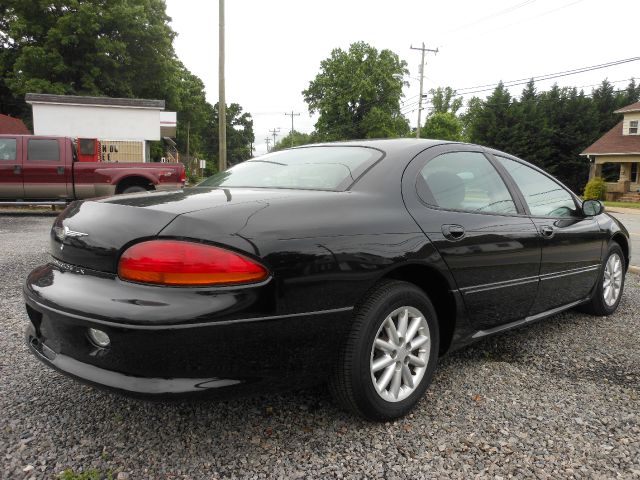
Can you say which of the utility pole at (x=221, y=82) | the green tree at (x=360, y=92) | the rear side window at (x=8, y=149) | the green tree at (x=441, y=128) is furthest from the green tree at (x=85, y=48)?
the green tree at (x=441, y=128)

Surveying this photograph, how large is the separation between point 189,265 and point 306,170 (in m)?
1.14

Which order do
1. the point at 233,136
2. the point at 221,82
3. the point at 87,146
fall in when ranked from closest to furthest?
the point at 221,82
the point at 87,146
the point at 233,136

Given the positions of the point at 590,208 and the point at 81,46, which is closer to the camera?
the point at 590,208

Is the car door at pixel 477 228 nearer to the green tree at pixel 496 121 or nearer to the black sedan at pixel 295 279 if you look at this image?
the black sedan at pixel 295 279

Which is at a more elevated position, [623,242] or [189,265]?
[189,265]

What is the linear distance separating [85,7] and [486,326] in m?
30.6

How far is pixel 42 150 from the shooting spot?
1095 cm

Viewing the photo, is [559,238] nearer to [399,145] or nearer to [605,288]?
[605,288]

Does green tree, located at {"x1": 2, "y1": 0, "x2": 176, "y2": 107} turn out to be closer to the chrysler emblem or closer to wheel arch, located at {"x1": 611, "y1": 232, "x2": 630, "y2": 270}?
the chrysler emblem

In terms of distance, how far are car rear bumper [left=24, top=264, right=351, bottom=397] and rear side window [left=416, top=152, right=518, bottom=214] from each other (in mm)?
983

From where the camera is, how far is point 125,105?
58.7 feet

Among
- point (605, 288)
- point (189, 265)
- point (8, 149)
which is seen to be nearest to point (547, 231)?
point (605, 288)

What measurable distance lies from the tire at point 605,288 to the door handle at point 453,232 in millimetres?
2057

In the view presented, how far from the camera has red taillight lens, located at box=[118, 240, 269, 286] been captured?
6.12ft
